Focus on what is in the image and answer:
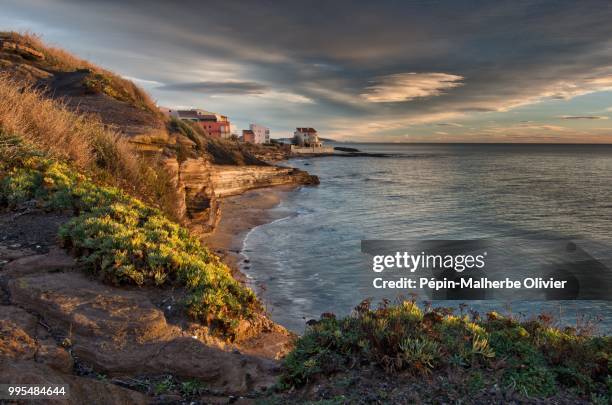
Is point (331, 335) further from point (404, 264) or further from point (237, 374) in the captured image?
point (404, 264)

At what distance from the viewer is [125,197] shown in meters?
9.78

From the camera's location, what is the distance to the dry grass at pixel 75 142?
35.3ft

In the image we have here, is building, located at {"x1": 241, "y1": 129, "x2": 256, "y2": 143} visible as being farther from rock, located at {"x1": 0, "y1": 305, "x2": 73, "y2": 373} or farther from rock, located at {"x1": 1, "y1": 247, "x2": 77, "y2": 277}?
rock, located at {"x1": 0, "y1": 305, "x2": 73, "y2": 373}

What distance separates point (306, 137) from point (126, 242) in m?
151

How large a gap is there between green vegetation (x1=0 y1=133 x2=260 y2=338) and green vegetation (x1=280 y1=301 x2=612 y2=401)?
212cm

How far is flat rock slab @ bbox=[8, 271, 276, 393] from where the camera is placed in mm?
4770

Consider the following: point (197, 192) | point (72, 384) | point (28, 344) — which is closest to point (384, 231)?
point (197, 192)

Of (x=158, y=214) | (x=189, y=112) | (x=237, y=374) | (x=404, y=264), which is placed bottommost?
(x=404, y=264)

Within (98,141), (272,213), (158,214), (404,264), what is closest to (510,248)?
(404,264)

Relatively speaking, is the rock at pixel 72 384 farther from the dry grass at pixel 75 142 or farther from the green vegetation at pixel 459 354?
the dry grass at pixel 75 142

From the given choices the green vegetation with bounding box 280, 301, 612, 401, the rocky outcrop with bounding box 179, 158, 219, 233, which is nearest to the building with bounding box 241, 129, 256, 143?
the rocky outcrop with bounding box 179, 158, 219, 233

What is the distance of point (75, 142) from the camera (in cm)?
1166

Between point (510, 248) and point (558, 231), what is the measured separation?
20.4 feet

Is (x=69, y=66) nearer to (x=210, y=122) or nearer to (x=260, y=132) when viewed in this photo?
(x=210, y=122)
